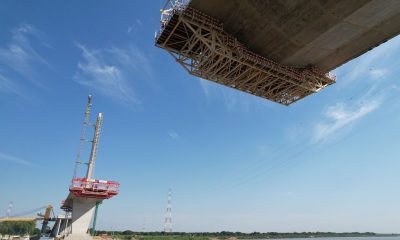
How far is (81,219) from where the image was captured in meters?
54.6

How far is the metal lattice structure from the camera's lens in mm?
29234

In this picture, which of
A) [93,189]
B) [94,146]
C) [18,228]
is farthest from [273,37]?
[18,228]

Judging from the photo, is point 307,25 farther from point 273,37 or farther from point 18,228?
point 18,228

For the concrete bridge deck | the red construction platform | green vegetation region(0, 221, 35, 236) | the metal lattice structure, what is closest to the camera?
the concrete bridge deck

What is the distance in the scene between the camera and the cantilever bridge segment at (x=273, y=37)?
25688mm

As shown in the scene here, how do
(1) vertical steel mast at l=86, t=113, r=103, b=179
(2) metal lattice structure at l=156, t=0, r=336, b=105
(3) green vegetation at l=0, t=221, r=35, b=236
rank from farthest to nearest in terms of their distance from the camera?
(3) green vegetation at l=0, t=221, r=35, b=236
(1) vertical steel mast at l=86, t=113, r=103, b=179
(2) metal lattice structure at l=156, t=0, r=336, b=105

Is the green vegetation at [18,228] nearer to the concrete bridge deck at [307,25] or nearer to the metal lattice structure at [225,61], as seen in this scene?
the metal lattice structure at [225,61]

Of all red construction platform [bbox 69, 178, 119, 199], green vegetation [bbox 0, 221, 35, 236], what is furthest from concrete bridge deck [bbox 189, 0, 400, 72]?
green vegetation [bbox 0, 221, 35, 236]

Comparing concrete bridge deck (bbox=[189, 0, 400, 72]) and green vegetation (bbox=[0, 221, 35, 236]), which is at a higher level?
concrete bridge deck (bbox=[189, 0, 400, 72])

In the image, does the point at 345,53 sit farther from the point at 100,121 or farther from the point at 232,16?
the point at 100,121

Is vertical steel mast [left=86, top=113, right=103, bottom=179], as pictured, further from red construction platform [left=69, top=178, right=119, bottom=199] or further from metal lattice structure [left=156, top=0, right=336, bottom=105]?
metal lattice structure [left=156, top=0, right=336, bottom=105]

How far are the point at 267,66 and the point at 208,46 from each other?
6.50 meters

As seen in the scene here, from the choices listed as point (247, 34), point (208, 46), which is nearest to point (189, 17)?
point (208, 46)

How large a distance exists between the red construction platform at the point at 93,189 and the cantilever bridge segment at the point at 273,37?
2992 centimetres
